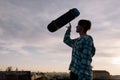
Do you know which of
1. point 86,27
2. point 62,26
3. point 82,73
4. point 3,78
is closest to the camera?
point 82,73

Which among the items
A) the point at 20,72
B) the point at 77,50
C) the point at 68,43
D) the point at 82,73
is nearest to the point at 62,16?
the point at 68,43

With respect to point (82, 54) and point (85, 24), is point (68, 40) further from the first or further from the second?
point (82, 54)

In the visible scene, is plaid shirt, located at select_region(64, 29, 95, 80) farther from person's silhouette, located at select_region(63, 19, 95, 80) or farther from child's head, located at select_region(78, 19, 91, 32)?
child's head, located at select_region(78, 19, 91, 32)

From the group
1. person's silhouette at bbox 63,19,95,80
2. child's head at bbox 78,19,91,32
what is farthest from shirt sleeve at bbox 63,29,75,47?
child's head at bbox 78,19,91,32

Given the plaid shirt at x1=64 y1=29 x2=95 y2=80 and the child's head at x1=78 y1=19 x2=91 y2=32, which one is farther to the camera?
the child's head at x1=78 y1=19 x2=91 y2=32

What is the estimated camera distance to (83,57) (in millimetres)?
6090

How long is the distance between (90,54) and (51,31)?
1337 mm

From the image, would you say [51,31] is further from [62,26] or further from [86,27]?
[86,27]

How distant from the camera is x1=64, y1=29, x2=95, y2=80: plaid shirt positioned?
6016mm

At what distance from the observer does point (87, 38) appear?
6.24 m

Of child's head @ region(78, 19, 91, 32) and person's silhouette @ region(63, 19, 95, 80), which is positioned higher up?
child's head @ region(78, 19, 91, 32)

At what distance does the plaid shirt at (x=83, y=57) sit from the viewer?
602cm

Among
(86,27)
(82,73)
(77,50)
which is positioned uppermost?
(86,27)

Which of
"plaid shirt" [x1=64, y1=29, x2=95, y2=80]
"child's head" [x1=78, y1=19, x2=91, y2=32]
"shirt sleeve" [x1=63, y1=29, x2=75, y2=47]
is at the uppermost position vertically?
"child's head" [x1=78, y1=19, x2=91, y2=32]
